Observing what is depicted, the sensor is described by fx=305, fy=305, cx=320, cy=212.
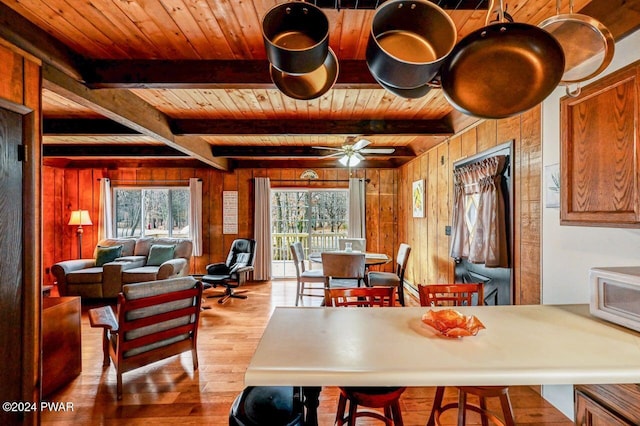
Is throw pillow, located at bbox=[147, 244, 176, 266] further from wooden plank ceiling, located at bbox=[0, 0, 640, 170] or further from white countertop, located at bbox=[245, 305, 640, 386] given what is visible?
white countertop, located at bbox=[245, 305, 640, 386]

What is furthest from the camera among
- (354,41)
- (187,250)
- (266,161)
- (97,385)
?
(266,161)

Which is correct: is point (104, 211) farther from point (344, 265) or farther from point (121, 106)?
point (344, 265)

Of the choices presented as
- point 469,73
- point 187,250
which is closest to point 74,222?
point 187,250

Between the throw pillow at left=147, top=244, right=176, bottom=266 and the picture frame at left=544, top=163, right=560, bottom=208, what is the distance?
17.5ft

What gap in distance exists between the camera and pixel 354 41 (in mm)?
1995

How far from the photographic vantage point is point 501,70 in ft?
3.67

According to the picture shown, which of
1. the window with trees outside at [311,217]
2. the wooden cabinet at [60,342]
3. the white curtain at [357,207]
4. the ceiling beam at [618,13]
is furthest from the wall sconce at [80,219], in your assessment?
the ceiling beam at [618,13]

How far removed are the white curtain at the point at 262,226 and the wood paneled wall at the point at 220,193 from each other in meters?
0.19

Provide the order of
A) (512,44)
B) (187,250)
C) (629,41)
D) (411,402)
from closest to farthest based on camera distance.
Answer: (512,44) → (629,41) → (411,402) → (187,250)

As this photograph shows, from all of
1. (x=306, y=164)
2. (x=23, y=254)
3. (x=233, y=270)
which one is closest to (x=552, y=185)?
(x=23, y=254)

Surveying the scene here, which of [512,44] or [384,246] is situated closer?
[512,44]

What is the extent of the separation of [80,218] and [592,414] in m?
7.35

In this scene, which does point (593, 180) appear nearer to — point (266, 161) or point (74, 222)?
point (266, 161)

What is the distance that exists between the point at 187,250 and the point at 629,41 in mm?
5824
